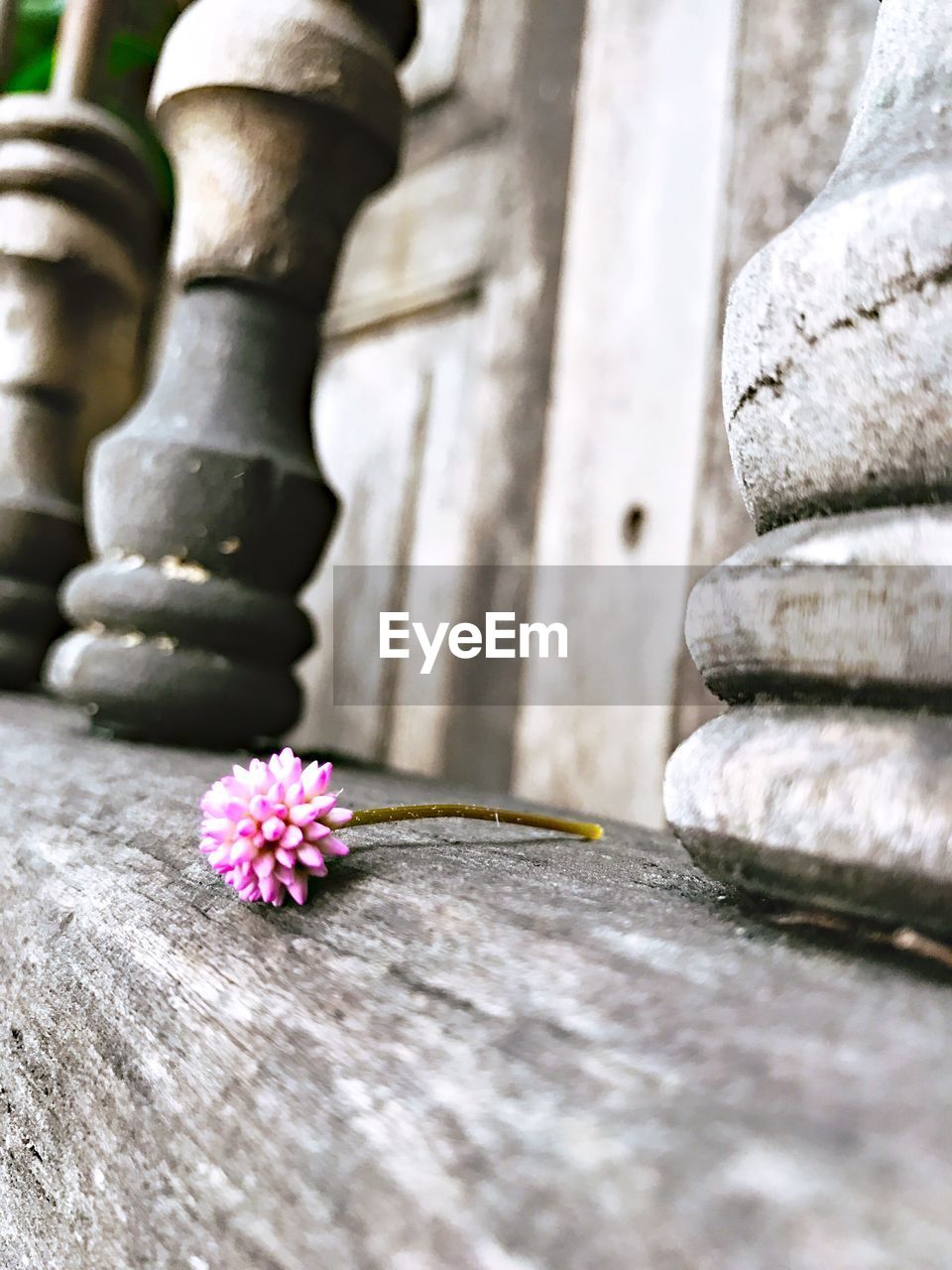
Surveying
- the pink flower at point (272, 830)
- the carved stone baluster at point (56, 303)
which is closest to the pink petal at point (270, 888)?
the pink flower at point (272, 830)

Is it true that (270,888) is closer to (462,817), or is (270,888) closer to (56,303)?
(462,817)

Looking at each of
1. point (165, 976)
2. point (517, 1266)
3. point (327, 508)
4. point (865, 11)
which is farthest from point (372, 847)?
point (865, 11)

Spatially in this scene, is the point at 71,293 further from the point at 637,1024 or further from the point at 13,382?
the point at 637,1024

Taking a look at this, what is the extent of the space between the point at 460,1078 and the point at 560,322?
1.06m

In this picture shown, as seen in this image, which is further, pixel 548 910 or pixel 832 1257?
pixel 548 910

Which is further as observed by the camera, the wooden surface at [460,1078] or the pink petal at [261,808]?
the pink petal at [261,808]

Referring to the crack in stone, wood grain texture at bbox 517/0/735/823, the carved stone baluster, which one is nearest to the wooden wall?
wood grain texture at bbox 517/0/735/823

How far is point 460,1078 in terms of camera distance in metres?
0.21

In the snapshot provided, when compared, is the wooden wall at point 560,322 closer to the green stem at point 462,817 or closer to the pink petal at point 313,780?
the green stem at point 462,817

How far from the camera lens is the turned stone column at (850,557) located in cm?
24

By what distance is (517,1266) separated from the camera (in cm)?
17

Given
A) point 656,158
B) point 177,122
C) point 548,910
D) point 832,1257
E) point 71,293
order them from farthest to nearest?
point 71,293, point 656,158, point 177,122, point 548,910, point 832,1257

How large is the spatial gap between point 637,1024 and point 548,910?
0.07 meters

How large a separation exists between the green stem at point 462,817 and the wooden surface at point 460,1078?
13mm
